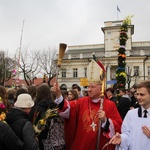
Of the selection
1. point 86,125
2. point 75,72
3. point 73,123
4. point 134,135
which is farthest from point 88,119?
point 75,72

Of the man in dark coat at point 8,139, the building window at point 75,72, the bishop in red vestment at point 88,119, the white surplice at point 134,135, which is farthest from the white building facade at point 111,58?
the man in dark coat at point 8,139

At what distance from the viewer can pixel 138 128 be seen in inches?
143

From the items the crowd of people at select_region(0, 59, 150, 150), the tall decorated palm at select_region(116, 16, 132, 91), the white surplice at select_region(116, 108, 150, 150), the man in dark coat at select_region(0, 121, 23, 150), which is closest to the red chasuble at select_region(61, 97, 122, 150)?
the crowd of people at select_region(0, 59, 150, 150)

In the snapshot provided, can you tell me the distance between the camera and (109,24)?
55.0m

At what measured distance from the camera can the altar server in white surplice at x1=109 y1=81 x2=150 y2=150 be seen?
355 cm

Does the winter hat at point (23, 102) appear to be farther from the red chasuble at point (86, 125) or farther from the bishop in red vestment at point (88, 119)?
the red chasuble at point (86, 125)

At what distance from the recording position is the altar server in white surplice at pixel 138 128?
355cm

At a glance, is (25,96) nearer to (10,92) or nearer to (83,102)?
(83,102)

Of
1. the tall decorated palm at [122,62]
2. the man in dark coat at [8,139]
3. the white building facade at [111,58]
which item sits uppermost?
the white building facade at [111,58]

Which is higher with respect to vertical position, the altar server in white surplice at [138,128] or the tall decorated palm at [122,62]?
the tall decorated palm at [122,62]

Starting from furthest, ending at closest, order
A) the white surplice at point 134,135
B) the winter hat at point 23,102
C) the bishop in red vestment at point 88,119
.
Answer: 1. the bishop in red vestment at point 88,119
2. the winter hat at point 23,102
3. the white surplice at point 134,135

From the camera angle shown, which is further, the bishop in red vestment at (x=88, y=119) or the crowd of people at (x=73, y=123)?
the bishop in red vestment at (x=88, y=119)

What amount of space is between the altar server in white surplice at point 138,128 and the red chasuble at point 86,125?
60 cm

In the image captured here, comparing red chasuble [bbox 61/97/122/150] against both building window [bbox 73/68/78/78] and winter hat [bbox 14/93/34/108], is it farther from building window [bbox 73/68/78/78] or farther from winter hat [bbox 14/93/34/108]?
building window [bbox 73/68/78/78]
